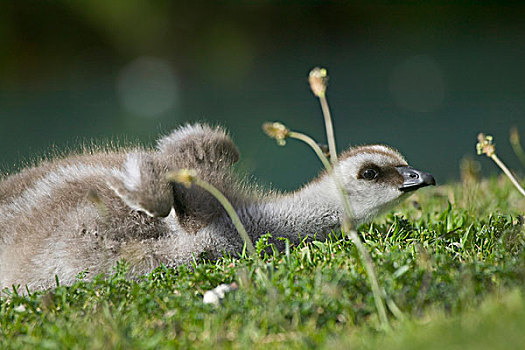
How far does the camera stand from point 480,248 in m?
3.08

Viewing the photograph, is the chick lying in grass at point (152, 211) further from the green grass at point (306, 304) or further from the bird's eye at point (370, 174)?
the green grass at point (306, 304)

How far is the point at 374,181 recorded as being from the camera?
3.29 metres

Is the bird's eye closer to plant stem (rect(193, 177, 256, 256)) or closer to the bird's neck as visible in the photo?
the bird's neck

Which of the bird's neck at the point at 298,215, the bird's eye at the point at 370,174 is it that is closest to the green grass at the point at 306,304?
the bird's neck at the point at 298,215

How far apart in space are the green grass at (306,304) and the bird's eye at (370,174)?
33cm

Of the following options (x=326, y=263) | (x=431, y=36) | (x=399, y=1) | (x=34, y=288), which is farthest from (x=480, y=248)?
(x=399, y=1)

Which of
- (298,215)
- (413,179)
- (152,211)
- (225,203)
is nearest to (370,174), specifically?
(413,179)

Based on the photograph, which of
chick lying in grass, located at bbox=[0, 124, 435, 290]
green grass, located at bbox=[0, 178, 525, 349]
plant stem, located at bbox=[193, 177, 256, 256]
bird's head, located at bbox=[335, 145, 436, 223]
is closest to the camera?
green grass, located at bbox=[0, 178, 525, 349]

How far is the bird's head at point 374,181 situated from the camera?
326 cm

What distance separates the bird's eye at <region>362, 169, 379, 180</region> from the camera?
130 inches

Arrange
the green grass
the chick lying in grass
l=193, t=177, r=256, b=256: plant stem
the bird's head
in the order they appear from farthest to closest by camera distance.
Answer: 1. the bird's head
2. the chick lying in grass
3. l=193, t=177, r=256, b=256: plant stem
4. the green grass

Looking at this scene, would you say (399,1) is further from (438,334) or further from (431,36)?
(438,334)

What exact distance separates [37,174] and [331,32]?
36.6 feet

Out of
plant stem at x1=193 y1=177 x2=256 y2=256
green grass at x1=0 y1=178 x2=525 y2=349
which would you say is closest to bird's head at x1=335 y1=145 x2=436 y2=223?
green grass at x1=0 y1=178 x2=525 y2=349
